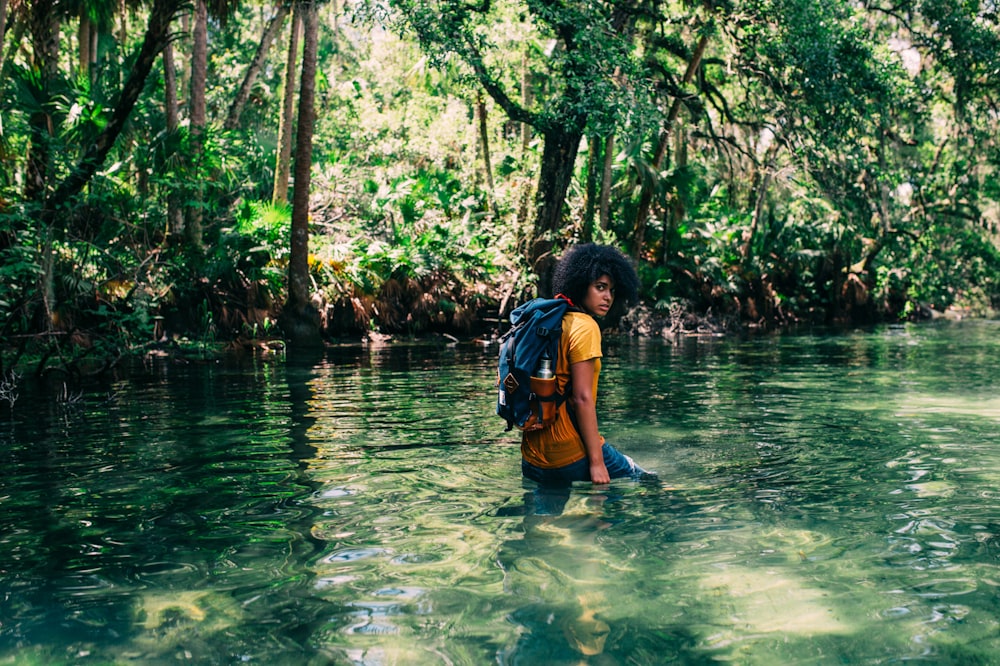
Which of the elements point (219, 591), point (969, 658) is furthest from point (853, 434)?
point (219, 591)

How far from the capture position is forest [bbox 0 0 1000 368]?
1502 cm

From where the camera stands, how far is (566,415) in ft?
17.9

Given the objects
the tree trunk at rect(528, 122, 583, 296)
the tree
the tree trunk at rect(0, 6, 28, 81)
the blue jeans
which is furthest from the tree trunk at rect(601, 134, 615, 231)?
the blue jeans

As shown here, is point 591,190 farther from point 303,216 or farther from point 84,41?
point 84,41

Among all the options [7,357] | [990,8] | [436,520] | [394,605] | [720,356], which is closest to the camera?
[394,605]

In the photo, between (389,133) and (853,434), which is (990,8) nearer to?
(853,434)

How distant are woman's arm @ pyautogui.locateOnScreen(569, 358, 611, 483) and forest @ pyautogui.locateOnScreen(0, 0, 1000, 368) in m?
7.57

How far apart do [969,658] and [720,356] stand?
1476 cm

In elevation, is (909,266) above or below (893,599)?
above

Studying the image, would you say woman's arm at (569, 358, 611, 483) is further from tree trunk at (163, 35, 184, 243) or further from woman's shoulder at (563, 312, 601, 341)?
tree trunk at (163, 35, 184, 243)

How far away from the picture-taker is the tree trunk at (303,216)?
59.0 feet

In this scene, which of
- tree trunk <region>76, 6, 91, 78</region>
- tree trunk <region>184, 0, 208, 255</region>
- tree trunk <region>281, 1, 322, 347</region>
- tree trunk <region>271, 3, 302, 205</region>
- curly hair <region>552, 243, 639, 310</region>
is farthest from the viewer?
tree trunk <region>271, 3, 302, 205</region>

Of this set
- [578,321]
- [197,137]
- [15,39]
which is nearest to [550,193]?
[197,137]

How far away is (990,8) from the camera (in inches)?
784
